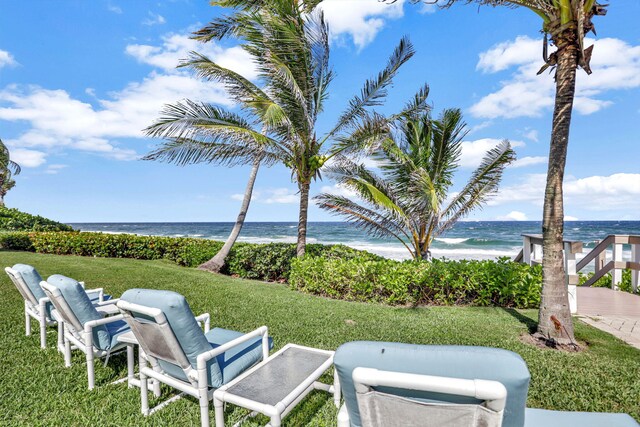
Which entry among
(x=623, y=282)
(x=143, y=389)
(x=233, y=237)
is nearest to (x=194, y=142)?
(x=233, y=237)

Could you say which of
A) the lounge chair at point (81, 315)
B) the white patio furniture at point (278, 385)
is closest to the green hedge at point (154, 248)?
the lounge chair at point (81, 315)

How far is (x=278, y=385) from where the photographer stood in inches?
88.0

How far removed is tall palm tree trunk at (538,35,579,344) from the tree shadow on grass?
25.0 inches

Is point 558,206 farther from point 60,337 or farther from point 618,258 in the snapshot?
point 60,337

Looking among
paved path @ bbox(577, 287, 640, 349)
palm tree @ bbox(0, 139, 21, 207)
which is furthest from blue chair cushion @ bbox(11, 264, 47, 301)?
palm tree @ bbox(0, 139, 21, 207)

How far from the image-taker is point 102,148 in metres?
26.0

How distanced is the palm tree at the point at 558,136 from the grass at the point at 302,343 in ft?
1.66

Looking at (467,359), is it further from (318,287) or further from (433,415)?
(318,287)

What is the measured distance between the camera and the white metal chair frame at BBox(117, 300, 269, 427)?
215cm

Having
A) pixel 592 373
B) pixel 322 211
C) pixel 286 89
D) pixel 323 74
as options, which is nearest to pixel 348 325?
pixel 592 373

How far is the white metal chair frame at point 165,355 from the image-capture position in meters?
2.15

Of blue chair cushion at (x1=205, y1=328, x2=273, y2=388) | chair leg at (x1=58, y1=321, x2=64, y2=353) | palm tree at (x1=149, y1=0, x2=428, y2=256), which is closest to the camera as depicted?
blue chair cushion at (x1=205, y1=328, x2=273, y2=388)

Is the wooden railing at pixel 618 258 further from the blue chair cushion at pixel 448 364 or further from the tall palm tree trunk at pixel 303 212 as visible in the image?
the blue chair cushion at pixel 448 364

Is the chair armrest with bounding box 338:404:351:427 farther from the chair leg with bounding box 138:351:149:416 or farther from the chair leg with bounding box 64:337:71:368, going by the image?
the chair leg with bounding box 64:337:71:368
